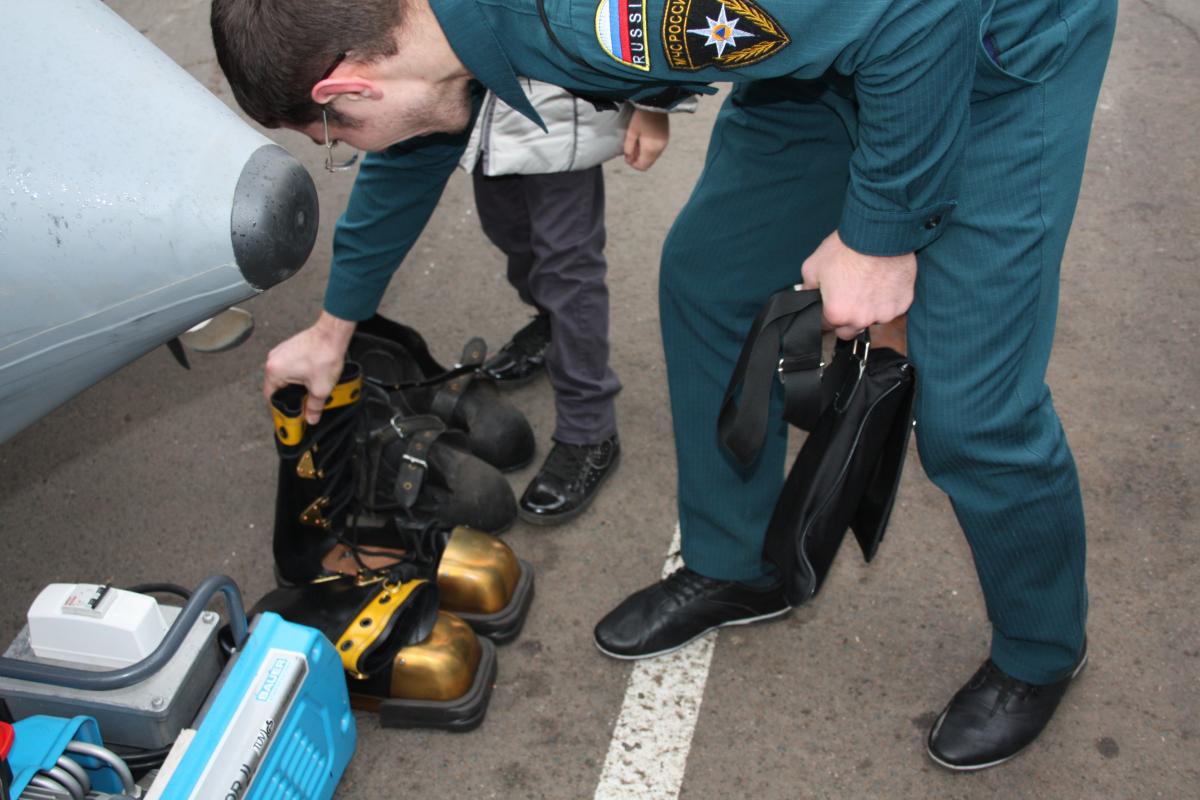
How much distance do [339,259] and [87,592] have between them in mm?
760

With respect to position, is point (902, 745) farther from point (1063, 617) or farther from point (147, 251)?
point (147, 251)

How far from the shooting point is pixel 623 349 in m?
3.23

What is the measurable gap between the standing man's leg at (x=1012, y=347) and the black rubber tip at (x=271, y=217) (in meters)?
0.91

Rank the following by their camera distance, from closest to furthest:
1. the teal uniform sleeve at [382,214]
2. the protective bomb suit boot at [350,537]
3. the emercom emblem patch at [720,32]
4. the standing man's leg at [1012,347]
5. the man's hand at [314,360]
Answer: the emercom emblem patch at [720,32] < the standing man's leg at [1012,347] < the teal uniform sleeve at [382,214] < the man's hand at [314,360] < the protective bomb suit boot at [350,537]

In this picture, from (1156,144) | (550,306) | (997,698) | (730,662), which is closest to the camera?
(997,698)

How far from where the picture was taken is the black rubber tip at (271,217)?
1.57 meters

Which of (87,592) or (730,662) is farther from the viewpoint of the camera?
(730,662)

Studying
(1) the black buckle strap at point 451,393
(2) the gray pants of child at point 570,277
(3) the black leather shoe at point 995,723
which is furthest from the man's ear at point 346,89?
(3) the black leather shoe at point 995,723

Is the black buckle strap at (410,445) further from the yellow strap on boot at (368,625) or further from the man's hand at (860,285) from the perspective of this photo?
the man's hand at (860,285)

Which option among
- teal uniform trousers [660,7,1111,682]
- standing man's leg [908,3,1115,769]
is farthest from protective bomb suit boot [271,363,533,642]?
standing man's leg [908,3,1115,769]

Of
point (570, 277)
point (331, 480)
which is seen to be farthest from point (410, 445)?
point (570, 277)

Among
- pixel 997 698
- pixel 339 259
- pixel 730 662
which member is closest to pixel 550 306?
pixel 339 259

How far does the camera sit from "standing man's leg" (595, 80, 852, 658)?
6.31 ft

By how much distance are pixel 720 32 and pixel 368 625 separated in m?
1.28
